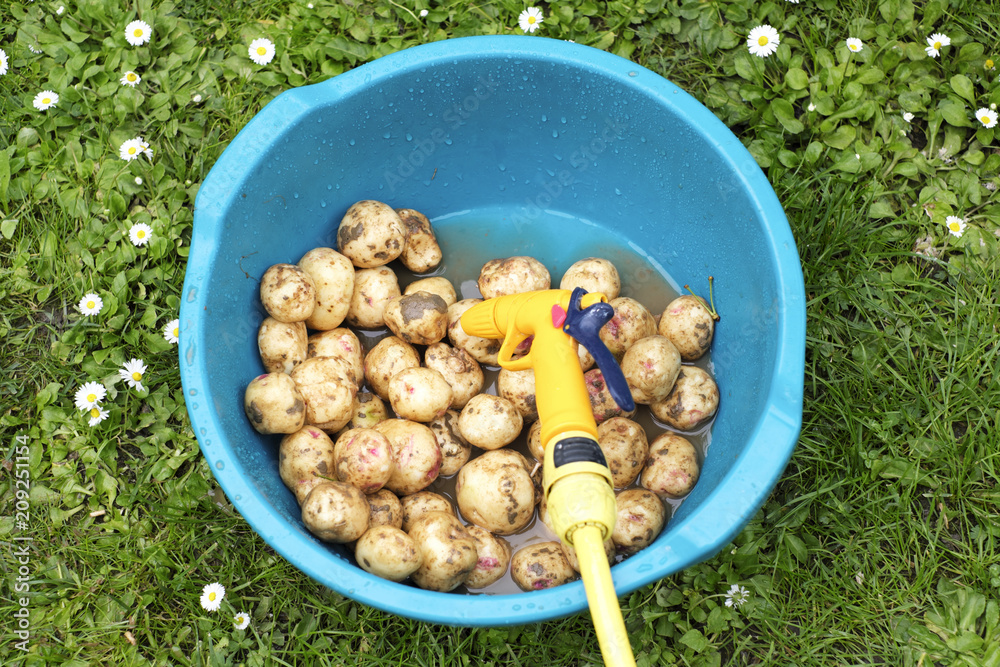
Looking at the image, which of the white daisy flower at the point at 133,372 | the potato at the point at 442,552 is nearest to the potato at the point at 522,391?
the potato at the point at 442,552

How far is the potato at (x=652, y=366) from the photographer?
70.2 inches

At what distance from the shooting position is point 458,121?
6.74ft

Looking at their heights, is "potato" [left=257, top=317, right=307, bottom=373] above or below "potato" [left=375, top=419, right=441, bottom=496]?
above

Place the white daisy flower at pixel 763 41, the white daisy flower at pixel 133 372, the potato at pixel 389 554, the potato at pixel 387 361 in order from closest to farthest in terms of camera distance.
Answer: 1. the potato at pixel 389 554
2. the potato at pixel 387 361
3. the white daisy flower at pixel 133 372
4. the white daisy flower at pixel 763 41

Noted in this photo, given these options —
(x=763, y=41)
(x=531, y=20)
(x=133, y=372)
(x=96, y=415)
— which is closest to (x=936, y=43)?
Result: (x=763, y=41)

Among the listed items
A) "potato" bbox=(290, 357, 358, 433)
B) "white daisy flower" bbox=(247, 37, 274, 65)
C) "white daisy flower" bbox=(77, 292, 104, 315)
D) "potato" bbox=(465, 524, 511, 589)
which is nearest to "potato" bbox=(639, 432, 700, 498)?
"potato" bbox=(465, 524, 511, 589)

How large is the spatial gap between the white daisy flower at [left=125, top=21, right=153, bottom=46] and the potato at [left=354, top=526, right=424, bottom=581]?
1.79 meters

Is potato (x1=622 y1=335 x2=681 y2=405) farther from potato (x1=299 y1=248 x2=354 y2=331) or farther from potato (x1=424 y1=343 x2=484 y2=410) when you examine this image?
potato (x1=299 y1=248 x2=354 y2=331)

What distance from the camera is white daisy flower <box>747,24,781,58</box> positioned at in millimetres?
2324

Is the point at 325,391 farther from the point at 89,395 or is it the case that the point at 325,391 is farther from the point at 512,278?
the point at 89,395

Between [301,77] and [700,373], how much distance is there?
4.97ft

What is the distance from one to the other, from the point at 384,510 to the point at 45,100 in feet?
5.71

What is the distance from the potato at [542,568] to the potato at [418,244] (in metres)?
0.87

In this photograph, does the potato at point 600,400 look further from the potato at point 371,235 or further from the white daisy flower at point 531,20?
the white daisy flower at point 531,20
